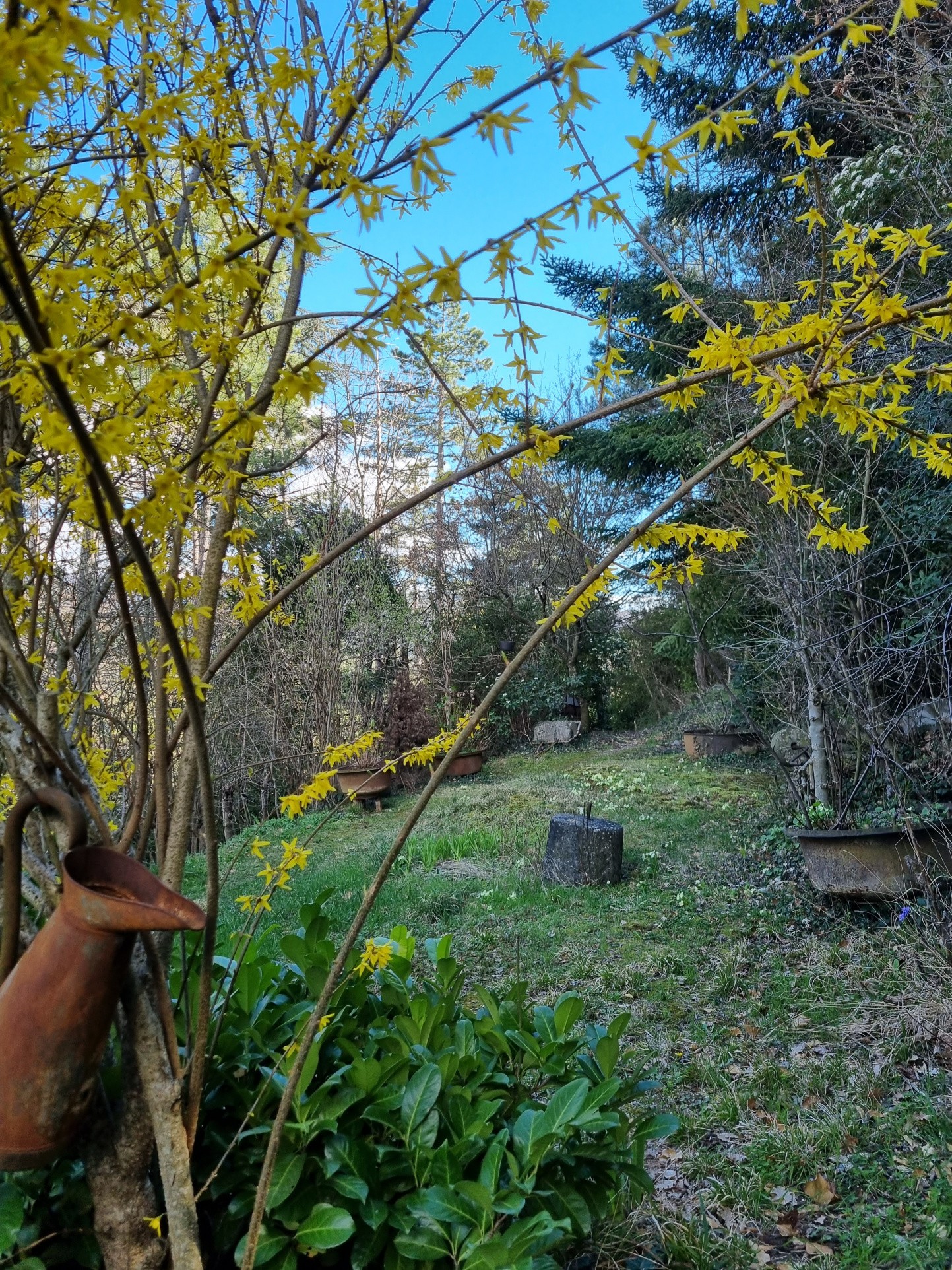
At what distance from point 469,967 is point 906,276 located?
488 cm

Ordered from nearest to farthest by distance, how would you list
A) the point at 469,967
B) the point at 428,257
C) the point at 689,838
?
the point at 428,257, the point at 469,967, the point at 689,838

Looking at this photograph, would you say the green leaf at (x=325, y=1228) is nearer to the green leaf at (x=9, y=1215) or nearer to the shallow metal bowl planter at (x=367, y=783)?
the green leaf at (x=9, y=1215)

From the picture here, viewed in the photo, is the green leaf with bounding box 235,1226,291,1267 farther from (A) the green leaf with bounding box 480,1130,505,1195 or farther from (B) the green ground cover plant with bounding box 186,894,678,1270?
(A) the green leaf with bounding box 480,1130,505,1195

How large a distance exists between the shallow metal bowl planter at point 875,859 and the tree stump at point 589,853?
1.37 m

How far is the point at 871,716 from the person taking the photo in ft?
13.1

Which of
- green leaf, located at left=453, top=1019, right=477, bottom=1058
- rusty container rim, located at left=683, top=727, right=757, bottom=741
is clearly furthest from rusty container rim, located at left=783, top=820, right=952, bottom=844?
rusty container rim, located at left=683, top=727, right=757, bottom=741

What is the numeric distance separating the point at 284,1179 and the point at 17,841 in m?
0.71

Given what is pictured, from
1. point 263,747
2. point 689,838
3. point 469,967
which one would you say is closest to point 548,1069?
point 469,967

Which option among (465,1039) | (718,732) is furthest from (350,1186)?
(718,732)

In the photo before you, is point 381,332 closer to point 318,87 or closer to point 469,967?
point 318,87

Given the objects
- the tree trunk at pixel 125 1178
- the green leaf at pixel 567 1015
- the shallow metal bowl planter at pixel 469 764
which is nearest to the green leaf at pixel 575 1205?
the green leaf at pixel 567 1015

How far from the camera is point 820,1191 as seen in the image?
2.16m

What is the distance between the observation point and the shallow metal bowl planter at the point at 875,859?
3535 mm

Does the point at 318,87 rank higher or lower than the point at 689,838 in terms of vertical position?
higher
